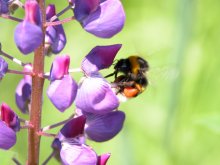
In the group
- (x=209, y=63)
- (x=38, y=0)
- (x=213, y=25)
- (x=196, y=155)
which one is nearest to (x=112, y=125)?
(x=38, y=0)

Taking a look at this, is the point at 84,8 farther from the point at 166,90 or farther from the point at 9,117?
the point at 166,90

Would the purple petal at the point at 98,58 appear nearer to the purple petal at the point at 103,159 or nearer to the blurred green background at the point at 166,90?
the purple petal at the point at 103,159

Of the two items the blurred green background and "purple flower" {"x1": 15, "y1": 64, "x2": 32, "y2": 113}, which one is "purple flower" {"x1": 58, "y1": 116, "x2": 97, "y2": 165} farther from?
the blurred green background

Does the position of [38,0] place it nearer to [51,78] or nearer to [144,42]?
[51,78]

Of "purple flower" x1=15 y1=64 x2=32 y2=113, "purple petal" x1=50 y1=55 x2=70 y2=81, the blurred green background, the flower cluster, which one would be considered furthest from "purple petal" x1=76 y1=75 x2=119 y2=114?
the blurred green background

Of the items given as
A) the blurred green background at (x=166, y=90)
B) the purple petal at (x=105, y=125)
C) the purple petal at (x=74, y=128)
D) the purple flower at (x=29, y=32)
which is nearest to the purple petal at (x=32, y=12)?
the purple flower at (x=29, y=32)

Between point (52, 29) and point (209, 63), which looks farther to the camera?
point (209, 63)
